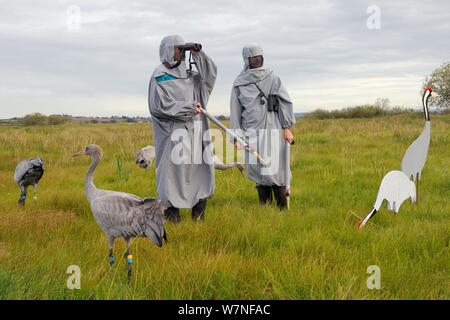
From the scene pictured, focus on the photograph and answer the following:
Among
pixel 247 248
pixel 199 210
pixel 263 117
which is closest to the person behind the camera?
pixel 247 248

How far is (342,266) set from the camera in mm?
3404

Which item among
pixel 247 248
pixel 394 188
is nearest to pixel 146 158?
pixel 247 248

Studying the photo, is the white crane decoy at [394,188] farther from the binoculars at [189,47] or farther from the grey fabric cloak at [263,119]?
the binoculars at [189,47]

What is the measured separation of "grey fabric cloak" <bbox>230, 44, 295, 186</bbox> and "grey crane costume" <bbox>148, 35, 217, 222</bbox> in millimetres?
698

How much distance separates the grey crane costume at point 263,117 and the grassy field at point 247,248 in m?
0.54

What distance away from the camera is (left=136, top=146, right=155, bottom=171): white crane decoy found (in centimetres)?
850

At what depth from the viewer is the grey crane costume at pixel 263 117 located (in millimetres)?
5344

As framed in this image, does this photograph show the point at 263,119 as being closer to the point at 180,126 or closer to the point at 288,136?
the point at 288,136

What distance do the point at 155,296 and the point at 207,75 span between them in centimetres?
305

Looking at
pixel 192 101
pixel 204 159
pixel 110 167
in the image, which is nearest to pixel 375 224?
pixel 204 159

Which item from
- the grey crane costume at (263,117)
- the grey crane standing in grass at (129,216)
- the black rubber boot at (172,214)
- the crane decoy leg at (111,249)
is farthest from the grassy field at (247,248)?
the grey crane costume at (263,117)

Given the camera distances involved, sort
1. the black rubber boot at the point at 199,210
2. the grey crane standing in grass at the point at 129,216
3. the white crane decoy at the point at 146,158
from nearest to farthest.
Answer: the grey crane standing in grass at the point at 129,216
the black rubber boot at the point at 199,210
the white crane decoy at the point at 146,158

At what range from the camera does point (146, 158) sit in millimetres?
8500

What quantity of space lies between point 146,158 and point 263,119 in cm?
402
